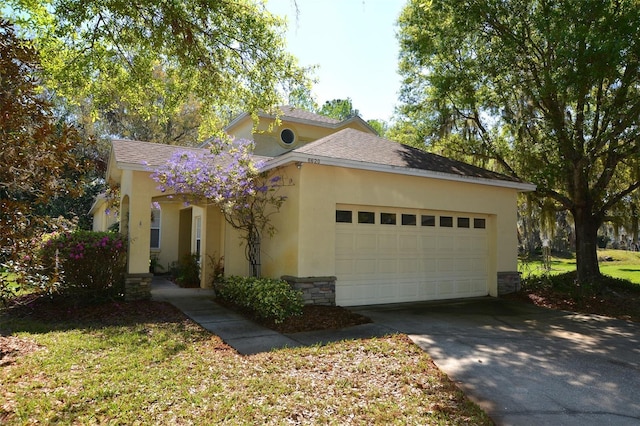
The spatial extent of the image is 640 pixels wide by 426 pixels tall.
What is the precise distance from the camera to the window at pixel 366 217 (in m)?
9.57

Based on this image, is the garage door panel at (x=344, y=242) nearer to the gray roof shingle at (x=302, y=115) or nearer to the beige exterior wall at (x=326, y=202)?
the beige exterior wall at (x=326, y=202)

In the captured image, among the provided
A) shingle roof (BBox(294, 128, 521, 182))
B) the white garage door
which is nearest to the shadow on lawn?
the white garage door

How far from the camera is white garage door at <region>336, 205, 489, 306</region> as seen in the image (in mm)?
9414

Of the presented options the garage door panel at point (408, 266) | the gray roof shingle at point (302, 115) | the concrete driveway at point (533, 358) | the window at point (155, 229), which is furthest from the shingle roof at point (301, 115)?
the concrete driveway at point (533, 358)

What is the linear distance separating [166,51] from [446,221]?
25.7ft

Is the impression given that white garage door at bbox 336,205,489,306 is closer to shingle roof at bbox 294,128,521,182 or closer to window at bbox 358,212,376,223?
window at bbox 358,212,376,223

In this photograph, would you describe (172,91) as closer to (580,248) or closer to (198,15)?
(198,15)

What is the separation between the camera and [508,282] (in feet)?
37.9

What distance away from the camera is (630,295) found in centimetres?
1192

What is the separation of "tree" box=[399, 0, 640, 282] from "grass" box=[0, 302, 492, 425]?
7.99 meters

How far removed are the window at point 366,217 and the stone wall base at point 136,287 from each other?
16.4 feet

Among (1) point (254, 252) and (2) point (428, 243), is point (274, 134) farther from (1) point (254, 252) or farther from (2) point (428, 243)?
(2) point (428, 243)

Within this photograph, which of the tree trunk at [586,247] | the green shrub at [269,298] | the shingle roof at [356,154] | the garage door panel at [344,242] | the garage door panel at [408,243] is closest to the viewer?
the green shrub at [269,298]

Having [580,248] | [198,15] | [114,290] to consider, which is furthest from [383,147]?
[114,290]
